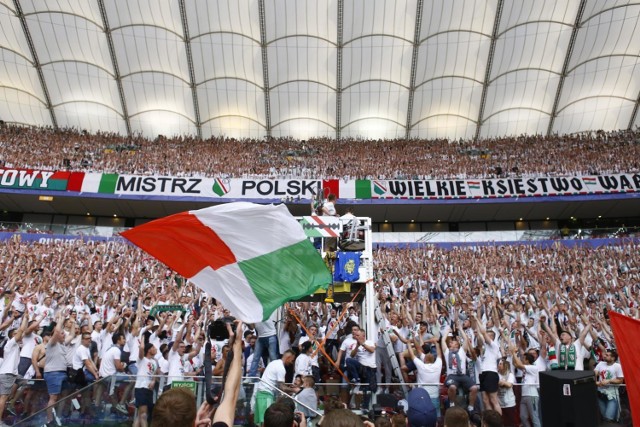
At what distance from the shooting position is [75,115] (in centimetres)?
3662

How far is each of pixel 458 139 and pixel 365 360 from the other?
3232 centimetres

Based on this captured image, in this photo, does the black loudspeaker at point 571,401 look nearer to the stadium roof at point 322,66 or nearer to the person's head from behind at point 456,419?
the person's head from behind at point 456,419

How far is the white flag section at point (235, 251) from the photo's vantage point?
5199 mm

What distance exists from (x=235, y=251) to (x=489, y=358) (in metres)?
5.28

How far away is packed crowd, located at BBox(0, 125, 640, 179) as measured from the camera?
32062 millimetres

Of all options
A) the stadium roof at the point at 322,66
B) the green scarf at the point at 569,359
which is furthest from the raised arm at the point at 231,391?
the stadium roof at the point at 322,66

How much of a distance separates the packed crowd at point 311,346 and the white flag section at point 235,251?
0.68m

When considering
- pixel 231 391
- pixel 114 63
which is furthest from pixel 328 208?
pixel 114 63

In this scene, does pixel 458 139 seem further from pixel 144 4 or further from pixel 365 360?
pixel 365 360

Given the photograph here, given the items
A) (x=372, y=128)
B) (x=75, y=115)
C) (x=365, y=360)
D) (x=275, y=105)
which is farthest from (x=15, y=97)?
(x=365, y=360)

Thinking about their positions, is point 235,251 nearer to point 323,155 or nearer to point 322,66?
point 323,155

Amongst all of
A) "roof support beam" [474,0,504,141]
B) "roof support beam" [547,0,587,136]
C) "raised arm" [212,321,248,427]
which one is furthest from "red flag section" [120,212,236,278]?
"roof support beam" [547,0,587,136]

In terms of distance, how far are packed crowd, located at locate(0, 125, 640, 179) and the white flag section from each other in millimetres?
26758

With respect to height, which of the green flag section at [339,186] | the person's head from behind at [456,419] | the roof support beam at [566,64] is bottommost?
the person's head from behind at [456,419]
